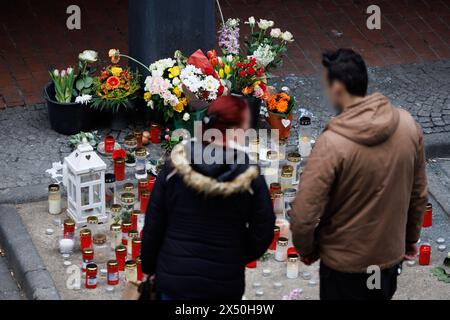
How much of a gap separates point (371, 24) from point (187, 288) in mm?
5662

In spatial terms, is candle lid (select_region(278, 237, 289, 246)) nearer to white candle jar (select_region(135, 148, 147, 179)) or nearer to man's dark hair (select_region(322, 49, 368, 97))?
white candle jar (select_region(135, 148, 147, 179))

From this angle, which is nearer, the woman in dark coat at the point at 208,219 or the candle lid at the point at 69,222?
the woman in dark coat at the point at 208,219

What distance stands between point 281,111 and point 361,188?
3151 mm

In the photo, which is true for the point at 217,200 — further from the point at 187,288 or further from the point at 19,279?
the point at 19,279

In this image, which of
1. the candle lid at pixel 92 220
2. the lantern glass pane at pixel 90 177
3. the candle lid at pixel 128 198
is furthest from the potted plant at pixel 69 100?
the candle lid at pixel 92 220

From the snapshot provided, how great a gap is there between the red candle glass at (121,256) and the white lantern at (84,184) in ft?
1.73

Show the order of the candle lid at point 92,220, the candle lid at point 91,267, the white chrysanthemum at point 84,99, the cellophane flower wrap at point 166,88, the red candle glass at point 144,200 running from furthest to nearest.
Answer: the white chrysanthemum at point 84,99, the cellophane flower wrap at point 166,88, the red candle glass at point 144,200, the candle lid at point 92,220, the candle lid at point 91,267

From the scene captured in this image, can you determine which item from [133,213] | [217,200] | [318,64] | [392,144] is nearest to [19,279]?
[133,213]

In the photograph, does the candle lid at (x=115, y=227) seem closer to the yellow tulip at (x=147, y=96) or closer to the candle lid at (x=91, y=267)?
the candle lid at (x=91, y=267)

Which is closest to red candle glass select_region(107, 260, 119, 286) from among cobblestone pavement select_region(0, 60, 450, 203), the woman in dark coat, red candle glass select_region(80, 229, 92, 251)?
red candle glass select_region(80, 229, 92, 251)

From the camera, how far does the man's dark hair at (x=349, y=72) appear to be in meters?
4.69

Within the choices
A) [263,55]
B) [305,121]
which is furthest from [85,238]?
[263,55]

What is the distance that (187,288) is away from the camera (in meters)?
4.70

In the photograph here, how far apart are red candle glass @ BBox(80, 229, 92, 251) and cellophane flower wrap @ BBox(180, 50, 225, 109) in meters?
1.42
